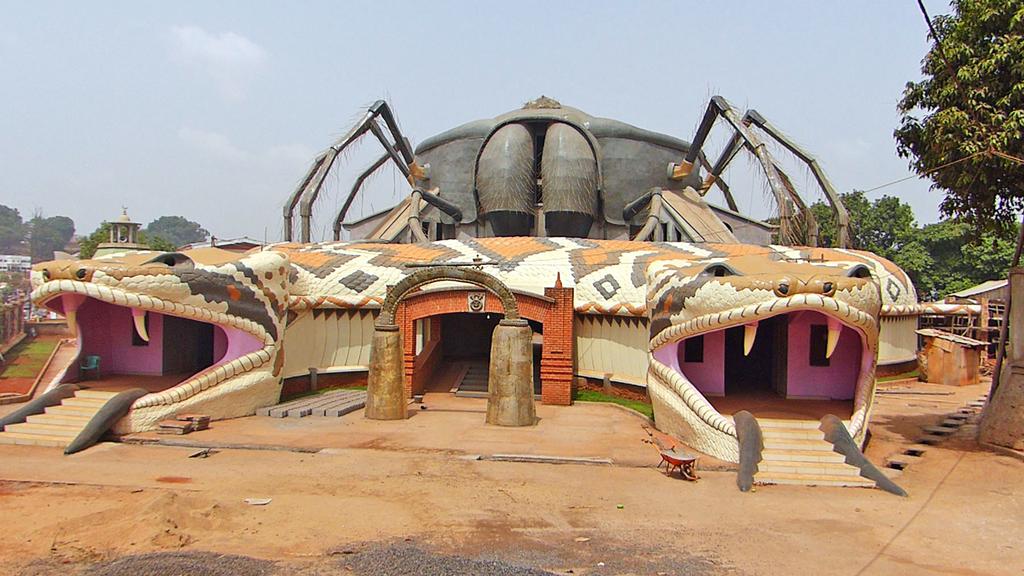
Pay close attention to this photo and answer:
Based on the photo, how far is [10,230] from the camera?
98438mm

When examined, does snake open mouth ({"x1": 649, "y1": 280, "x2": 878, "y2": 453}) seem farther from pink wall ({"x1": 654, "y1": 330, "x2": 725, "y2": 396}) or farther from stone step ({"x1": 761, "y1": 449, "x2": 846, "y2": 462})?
stone step ({"x1": 761, "y1": 449, "x2": 846, "y2": 462})

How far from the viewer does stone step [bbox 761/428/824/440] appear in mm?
9531

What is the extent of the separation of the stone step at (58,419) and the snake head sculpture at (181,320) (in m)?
0.54

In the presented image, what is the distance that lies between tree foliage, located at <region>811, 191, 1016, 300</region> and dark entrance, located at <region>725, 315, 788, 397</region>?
23.1 meters

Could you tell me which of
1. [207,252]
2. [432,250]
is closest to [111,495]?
[207,252]

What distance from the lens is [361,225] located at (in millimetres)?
26859

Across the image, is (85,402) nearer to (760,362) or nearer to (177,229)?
(760,362)

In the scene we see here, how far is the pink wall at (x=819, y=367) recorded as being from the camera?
11.2 m

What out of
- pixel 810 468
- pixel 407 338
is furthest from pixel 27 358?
A: pixel 810 468

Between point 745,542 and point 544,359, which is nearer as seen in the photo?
point 745,542

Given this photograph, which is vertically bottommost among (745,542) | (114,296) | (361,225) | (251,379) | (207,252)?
(745,542)

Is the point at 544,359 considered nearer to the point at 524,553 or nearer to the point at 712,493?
the point at 712,493

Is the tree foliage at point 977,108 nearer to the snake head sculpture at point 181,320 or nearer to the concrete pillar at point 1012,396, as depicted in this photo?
the concrete pillar at point 1012,396

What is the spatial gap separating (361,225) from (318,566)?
22.0 meters
